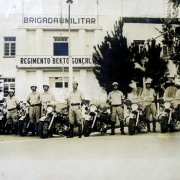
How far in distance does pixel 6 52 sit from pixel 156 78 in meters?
1.00

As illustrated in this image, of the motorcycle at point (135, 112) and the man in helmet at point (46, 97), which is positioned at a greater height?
the man in helmet at point (46, 97)

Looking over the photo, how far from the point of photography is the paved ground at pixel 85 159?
1671 millimetres

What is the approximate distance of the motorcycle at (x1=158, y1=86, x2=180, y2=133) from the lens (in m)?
1.90

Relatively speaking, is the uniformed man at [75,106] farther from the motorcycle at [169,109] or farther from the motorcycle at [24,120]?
the motorcycle at [169,109]

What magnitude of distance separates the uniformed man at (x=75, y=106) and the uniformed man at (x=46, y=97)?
117mm

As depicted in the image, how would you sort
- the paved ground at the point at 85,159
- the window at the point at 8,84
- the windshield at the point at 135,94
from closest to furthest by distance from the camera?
the paved ground at the point at 85,159 → the window at the point at 8,84 → the windshield at the point at 135,94

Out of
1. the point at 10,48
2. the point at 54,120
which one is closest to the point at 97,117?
the point at 54,120

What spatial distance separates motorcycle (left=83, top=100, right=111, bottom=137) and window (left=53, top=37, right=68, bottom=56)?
373mm

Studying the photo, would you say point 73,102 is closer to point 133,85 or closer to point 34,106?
point 34,106

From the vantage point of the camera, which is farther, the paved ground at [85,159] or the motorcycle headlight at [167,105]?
the motorcycle headlight at [167,105]

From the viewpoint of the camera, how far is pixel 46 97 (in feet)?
5.90

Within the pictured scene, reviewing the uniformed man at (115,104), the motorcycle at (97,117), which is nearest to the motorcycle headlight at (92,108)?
the motorcycle at (97,117)

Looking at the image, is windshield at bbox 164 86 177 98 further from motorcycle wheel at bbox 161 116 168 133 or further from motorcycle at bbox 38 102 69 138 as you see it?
motorcycle at bbox 38 102 69 138

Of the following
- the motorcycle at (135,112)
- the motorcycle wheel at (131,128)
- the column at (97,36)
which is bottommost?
the motorcycle wheel at (131,128)
